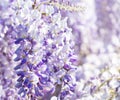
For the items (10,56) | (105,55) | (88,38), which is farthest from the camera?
(88,38)

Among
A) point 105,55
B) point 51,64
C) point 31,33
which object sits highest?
point 31,33

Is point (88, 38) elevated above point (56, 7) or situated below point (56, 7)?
below

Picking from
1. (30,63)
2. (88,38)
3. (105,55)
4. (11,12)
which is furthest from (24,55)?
(88,38)

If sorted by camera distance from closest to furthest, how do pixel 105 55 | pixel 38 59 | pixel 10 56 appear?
pixel 10 56 < pixel 38 59 < pixel 105 55

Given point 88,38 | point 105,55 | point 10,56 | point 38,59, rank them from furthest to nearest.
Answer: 1. point 88,38
2. point 105,55
3. point 38,59
4. point 10,56

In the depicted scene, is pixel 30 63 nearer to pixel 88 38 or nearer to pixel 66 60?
pixel 66 60

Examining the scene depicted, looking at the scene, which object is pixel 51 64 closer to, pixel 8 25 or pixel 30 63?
pixel 30 63

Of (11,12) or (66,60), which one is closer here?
(11,12)

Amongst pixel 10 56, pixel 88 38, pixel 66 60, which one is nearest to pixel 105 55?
pixel 88 38

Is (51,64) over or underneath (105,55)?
over
